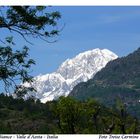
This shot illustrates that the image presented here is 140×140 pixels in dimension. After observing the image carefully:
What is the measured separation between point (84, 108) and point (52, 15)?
25.9 m

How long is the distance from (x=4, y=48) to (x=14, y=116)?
15598cm

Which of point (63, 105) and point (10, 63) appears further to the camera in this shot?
point (63, 105)

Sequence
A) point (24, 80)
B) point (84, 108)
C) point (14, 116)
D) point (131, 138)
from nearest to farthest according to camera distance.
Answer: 1. point (131, 138)
2. point (24, 80)
3. point (84, 108)
4. point (14, 116)

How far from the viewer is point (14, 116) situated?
6604 inches
